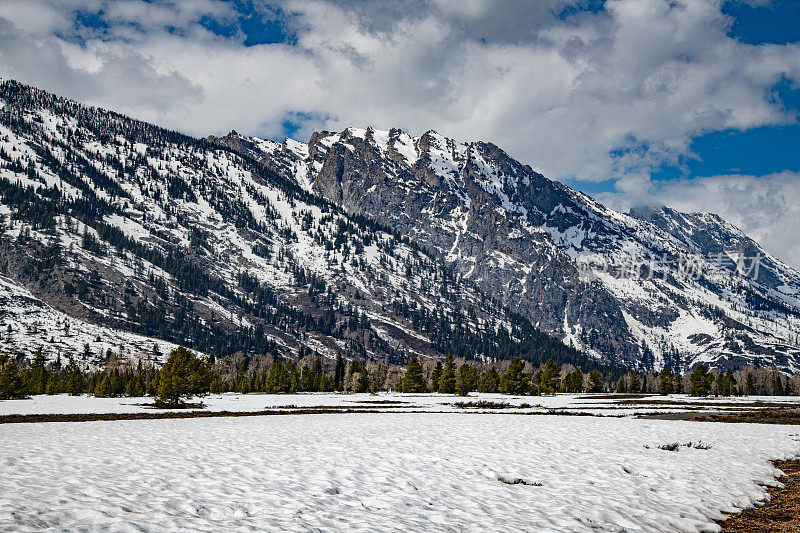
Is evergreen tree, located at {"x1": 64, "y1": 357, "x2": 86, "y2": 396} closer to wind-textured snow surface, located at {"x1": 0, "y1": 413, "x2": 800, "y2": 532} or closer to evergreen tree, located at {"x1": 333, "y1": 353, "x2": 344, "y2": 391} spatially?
evergreen tree, located at {"x1": 333, "y1": 353, "x2": 344, "y2": 391}

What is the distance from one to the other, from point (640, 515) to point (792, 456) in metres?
17.6

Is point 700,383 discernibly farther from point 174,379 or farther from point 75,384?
point 75,384

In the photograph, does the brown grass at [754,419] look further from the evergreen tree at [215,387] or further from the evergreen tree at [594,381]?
the evergreen tree at [215,387]

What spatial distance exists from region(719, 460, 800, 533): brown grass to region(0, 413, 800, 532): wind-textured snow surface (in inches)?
17.9

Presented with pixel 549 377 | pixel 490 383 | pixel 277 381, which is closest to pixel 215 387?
pixel 277 381

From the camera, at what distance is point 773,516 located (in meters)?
13.0

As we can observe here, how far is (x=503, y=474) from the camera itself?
1717 centimetres

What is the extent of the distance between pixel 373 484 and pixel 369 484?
0.13 metres

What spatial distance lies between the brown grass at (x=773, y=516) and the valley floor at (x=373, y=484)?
1.39 feet

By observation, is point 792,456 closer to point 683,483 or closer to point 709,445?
point 709,445

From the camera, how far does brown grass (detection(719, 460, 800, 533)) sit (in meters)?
11.7

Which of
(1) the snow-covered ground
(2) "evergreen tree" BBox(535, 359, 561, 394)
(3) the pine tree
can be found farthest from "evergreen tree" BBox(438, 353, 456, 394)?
(3) the pine tree

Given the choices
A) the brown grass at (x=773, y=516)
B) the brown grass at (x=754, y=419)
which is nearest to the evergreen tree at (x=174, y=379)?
the brown grass at (x=754, y=419)

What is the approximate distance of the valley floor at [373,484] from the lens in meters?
10.7
